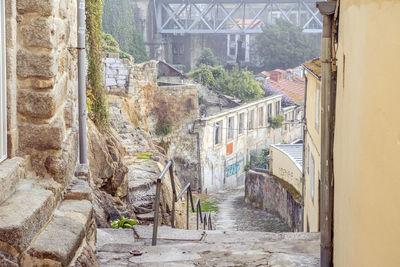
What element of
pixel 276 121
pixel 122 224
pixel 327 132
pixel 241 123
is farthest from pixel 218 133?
pixel 327 132

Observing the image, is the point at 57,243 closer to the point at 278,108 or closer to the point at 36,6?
the point at 36,6

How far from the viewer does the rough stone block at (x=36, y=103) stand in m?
4.03

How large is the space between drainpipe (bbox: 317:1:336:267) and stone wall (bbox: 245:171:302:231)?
13643mm

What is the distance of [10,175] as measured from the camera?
3693 mm

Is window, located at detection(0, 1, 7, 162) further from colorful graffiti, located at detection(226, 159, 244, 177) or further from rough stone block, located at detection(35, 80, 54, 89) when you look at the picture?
colorful graffiti, located at detection(226, 159, 244, 177)

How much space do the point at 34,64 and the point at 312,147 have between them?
11730mm

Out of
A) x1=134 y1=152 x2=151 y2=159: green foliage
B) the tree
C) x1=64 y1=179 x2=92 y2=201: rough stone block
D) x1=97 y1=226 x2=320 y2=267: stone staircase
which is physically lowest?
x1=134 y1=152 x2=151 y2=159: green foliage

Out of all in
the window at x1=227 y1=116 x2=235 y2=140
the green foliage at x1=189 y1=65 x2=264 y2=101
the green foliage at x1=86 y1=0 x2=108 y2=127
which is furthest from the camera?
the green foliage at x1=189 y1=65 x2=264 y2=101

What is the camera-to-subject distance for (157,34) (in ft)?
180

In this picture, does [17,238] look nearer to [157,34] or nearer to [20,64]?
[20,64]

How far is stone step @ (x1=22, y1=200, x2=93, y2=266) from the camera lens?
3537mm

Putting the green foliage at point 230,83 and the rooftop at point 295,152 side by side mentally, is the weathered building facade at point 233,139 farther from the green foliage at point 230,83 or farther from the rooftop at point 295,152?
the rooftop at point 295,152

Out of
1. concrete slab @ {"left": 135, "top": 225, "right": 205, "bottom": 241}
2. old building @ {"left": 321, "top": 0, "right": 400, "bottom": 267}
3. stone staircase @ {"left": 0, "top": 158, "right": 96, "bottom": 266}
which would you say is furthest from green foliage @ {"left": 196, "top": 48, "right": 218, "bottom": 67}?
old building @ {"left": 321, "top": 0, "right": 400, "bottom": 267}

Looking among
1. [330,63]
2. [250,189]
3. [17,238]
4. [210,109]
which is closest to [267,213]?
[250,189]
